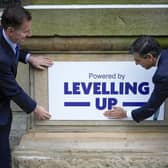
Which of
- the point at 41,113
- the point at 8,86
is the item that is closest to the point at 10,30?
the point at 8,86

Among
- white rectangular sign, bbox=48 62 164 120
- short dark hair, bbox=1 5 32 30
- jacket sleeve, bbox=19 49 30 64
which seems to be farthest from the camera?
white rectangular sign, bbox=48 62 164 120

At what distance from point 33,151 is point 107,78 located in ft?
2.78

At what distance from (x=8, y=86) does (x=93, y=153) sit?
93cm

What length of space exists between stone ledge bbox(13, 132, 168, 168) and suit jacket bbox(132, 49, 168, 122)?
31 cm

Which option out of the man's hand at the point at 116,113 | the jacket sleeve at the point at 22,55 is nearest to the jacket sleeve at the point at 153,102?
the man's hand at the point at 116,113

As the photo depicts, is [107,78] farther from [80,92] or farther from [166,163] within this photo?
[166,163]

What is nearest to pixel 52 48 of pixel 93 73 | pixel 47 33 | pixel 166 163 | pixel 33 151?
pixel 47 33

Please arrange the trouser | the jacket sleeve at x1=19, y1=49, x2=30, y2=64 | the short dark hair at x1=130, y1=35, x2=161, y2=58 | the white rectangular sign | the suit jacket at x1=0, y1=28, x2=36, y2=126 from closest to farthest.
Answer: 1. the suit jacket at x1=0, y1=28, x2=36, y2=126
2. the short dark hair at x1=130, y1=35, x2=161, y2=58
3. the trouser
4. the jacket sleeve at x1=19, y1=49, x2=30, y2=64
5. the white rectangular sign

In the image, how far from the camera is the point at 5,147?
379 cm

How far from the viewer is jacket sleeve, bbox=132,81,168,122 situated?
11.4 ft

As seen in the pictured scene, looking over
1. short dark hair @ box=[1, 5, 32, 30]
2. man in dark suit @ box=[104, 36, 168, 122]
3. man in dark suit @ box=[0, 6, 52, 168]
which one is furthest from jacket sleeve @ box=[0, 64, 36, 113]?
man in dark suit @ box=[104, 36, 168, 122]

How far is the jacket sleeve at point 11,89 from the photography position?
3430 mm

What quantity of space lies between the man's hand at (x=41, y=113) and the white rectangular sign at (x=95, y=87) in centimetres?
8

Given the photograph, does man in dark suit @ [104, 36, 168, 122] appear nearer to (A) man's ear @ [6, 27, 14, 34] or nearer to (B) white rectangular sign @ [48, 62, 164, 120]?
(B) white rectangular sign @ [48, 62, 164, 120]
